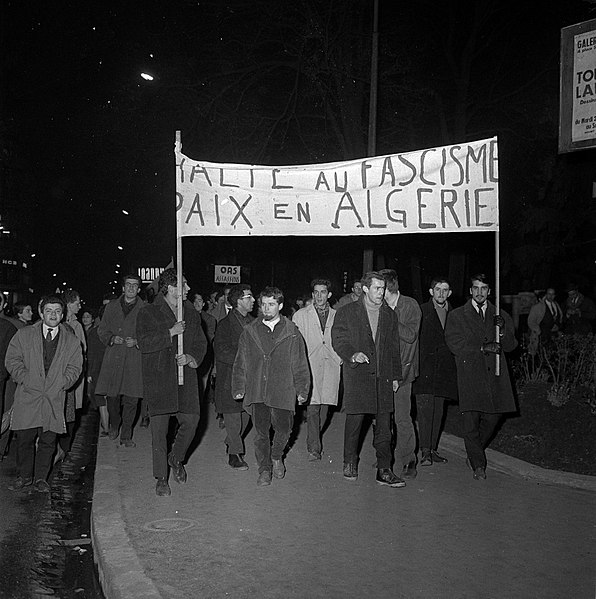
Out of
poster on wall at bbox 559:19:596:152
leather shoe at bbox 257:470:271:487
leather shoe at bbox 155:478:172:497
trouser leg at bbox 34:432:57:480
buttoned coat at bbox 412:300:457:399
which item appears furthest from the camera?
buttoned coat at bbox 412:300:457:399

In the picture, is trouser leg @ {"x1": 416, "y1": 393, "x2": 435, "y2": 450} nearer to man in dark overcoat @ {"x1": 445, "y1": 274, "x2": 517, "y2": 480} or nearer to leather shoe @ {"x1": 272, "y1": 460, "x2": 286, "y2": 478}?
man in dark overcoat @ {"x1": 445, "y1": 274, "x2": 517, "y2": 480}

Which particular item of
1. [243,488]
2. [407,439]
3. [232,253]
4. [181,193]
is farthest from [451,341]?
[232,253]

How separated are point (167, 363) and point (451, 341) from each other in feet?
9.03

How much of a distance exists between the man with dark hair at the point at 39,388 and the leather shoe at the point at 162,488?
1.23 meters

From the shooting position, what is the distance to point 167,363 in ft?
24.9

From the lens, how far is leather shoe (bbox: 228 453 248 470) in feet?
Result: 29.1

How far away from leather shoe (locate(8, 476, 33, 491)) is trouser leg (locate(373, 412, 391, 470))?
331cm

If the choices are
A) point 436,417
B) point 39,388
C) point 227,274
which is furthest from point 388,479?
point 227,274

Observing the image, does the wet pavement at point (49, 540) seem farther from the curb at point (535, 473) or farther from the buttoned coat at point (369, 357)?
the curb at point (535, 473)

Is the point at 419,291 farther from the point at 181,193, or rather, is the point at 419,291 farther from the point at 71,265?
the point at 71,265

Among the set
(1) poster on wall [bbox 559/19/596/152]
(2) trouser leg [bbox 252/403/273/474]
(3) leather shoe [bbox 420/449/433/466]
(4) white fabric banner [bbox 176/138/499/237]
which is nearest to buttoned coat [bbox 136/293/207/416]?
(2) trouser leg [bbox 252/403/273/474]

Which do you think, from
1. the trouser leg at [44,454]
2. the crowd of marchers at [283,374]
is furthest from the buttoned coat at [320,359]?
the trouser leg at [44,454]

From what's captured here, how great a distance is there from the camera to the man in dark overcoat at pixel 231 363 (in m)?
9.03

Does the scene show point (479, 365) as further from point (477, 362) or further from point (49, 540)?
point (49, 540)
